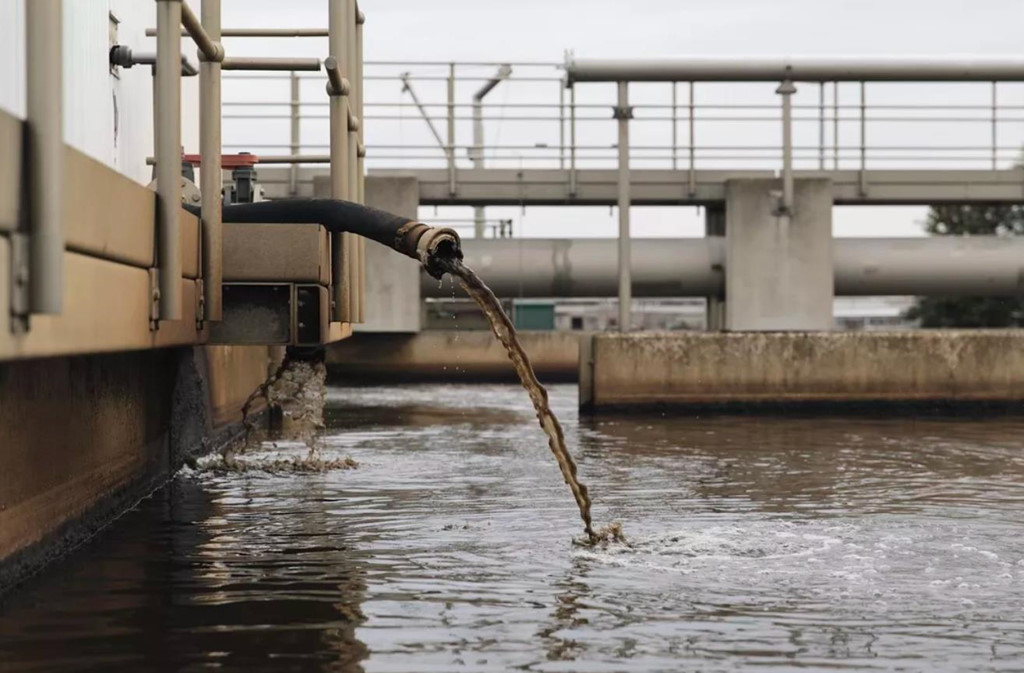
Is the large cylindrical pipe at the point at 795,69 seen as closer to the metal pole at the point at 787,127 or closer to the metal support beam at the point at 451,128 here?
the metal pole at the point at 787,127

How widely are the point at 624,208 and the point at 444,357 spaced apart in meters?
4.98

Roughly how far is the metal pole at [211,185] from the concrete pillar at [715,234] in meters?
14.1

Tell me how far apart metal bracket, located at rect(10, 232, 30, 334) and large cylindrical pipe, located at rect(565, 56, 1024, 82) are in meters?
15.3

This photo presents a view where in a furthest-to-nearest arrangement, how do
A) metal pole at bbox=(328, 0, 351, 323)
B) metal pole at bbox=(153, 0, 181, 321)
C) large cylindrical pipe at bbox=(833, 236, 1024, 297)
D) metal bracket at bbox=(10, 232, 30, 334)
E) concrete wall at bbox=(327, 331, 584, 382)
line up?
1. concrete wall at bbox=(327, 331, 584, 382)
2. large cylindrical pipe at bbox=(833, 236, 1024, 297)
3. metal pole at bbox=(328, 0, 351, 323)
4. metal pole at bbox=(153, 0, 181, 321)
5. metal bracket at bbox=(10, 232, 30, 334)

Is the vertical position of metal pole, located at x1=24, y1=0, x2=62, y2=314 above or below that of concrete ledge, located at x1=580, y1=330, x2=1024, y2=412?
above

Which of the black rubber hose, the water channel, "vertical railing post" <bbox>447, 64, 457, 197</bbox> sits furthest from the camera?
"vertical railing post" <bbox>447, 64, 457, 197</bbox>

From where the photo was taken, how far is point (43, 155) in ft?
→ 13.5

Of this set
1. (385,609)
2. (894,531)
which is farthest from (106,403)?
(894,531)

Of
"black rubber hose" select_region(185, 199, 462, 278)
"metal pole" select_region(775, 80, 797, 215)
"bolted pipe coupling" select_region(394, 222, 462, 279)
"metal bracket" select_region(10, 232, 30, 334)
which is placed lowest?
"metal bracket" select_region(10, 232, 30, 334)

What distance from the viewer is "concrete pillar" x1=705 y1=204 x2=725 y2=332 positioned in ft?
69.7

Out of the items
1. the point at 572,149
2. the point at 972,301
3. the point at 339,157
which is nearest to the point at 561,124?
the point at 572,149

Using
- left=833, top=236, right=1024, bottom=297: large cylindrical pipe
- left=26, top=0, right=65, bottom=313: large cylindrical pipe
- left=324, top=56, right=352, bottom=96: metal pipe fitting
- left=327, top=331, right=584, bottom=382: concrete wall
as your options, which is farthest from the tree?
left=26, top=0, right=65, bottom=313: large cylindrical pipe

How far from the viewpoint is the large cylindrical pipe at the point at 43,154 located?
13.4 feet

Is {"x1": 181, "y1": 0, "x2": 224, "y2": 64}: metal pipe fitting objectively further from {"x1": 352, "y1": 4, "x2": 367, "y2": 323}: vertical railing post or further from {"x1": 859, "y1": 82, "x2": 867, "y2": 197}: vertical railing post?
{"x1": 859, "y1": 82, "x2": 867, "y2": 197}: vertical railing post
